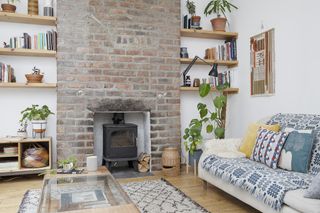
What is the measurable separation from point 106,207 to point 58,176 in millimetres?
924

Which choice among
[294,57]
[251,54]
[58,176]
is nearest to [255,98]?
[251,54]

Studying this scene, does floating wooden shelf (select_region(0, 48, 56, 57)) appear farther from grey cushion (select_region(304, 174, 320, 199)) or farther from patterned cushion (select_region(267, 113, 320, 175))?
grey cushion (select_region(304, 174, 320, 199))

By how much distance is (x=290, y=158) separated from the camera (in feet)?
7.93

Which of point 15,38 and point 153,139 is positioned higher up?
point 15,38

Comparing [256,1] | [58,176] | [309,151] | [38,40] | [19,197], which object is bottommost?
[19,197]

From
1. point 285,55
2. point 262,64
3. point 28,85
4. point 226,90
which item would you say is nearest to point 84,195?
point 28,85

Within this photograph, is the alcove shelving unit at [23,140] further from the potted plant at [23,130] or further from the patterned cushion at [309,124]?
the patterned cushion at [309,124]

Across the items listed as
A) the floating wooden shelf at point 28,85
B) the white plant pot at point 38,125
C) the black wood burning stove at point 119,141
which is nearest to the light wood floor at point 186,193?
the black wood burning stove at point 119,141

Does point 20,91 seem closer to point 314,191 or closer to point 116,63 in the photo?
point 116,63

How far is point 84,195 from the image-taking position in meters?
1.94

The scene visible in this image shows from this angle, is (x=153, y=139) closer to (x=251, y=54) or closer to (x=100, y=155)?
(x=100, y=155)

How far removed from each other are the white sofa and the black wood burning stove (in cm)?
109

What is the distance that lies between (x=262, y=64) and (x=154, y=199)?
2.31 meters

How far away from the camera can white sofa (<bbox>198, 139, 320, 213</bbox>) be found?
5.80 feet
